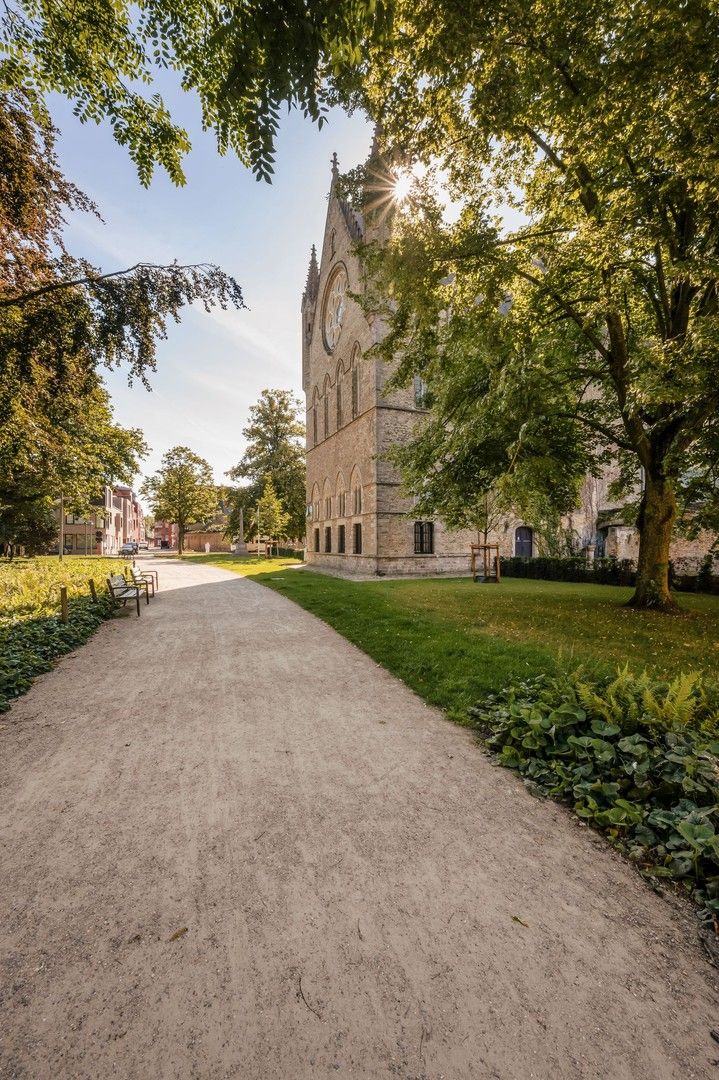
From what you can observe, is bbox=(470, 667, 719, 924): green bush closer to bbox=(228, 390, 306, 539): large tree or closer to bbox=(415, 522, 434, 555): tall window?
bbox=(415, 522, 434, 555): tall window

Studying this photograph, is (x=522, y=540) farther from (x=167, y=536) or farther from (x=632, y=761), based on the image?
(x=167, y=536)

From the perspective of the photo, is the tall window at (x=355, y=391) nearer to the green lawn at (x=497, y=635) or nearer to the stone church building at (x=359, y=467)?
the stone church building at (x=359, y=467)

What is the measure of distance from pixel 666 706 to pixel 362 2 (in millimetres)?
6053

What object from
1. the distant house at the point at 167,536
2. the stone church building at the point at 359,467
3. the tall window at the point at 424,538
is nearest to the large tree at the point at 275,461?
the stone church building at the point at 359,467

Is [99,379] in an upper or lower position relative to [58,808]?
upper

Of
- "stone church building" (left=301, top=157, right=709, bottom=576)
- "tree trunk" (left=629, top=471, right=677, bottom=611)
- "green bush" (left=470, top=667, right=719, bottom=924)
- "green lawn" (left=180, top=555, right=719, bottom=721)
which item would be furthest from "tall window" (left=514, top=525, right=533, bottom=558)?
"green bush" (left=470, top=667, right=719, bottom=924)

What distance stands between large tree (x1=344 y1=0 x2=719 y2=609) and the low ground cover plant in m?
8.00

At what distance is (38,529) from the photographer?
35688 millimetres

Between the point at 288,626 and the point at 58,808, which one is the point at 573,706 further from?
the point at 288,626

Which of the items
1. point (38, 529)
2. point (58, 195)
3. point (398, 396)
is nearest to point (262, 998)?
point (58, 195)

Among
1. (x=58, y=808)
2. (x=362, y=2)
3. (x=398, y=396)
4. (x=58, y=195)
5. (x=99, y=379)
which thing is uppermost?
(x=398, y=396)

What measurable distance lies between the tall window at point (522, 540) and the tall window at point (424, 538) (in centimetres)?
936

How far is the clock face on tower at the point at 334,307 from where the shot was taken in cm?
2645

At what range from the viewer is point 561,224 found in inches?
346
